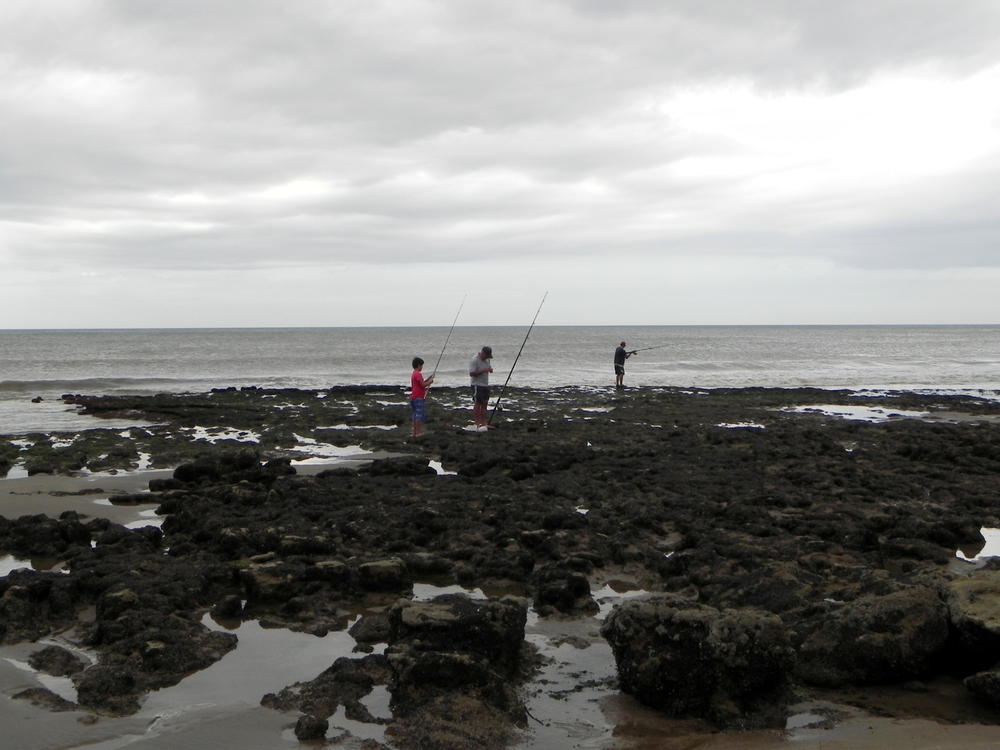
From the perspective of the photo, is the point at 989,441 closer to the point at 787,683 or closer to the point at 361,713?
the point at 787,683

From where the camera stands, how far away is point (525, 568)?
791 cm

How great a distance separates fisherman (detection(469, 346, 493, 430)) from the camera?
16953 mm

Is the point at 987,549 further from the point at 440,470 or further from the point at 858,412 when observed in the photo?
the point at 858,412

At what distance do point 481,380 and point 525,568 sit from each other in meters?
9.76

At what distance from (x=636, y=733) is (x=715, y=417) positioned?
18.0 meters

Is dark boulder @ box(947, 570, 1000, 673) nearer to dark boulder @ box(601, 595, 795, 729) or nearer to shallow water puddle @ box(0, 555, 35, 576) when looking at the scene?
dark boulder @ box(601, 595, 795, 729)

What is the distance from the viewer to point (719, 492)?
11.2 meters

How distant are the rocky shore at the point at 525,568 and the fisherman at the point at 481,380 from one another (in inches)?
36.0

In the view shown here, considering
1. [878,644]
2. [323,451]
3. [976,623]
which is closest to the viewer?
[976,623]

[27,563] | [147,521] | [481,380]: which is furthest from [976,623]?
[481,380]

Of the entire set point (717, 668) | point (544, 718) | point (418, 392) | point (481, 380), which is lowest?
point (544, 718)

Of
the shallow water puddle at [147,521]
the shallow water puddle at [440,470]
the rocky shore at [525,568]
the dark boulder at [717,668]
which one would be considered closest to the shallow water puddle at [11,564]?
the rocky shore at [525,568]

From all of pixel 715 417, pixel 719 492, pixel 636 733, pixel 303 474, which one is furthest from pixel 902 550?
pixel 715 417

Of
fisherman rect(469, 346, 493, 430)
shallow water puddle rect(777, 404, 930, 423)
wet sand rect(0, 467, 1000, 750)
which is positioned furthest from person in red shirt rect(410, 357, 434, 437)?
shallow water puddle rect(777, 404, 930, 423)
